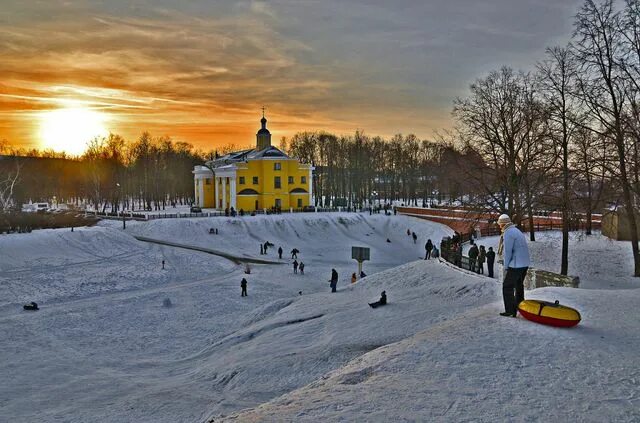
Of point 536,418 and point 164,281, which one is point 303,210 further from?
point 536,418

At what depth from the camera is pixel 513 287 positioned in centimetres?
988

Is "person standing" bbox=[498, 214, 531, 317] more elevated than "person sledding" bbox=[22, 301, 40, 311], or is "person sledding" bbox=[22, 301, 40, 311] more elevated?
"person standing" bbox=[498, 214, 531, 317]

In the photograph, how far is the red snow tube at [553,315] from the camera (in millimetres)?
9086

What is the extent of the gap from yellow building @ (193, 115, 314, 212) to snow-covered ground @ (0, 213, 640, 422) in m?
25.4

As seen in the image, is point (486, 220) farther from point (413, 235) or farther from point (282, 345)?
point (282, 345)

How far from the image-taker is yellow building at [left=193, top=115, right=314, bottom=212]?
63.9 metres

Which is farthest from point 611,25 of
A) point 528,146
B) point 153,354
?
point 153,354

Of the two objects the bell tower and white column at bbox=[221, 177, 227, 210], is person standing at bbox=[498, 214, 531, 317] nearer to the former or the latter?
white column at bbox=[221, 177, 227, 210]

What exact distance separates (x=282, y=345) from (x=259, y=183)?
166 feet

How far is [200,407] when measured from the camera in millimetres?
11812

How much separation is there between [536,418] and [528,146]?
2397cm

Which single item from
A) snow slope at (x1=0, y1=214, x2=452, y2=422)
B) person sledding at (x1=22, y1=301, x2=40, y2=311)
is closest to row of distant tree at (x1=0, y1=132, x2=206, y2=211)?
snow slope at (x1=0, y1=214, x2=452, y2=422)

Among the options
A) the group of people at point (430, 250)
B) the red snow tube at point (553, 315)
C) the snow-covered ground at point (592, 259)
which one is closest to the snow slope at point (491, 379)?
the red snow tube at point (553, 315)

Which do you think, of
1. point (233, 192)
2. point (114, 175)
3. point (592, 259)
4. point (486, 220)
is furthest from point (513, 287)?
point (114, 175)
